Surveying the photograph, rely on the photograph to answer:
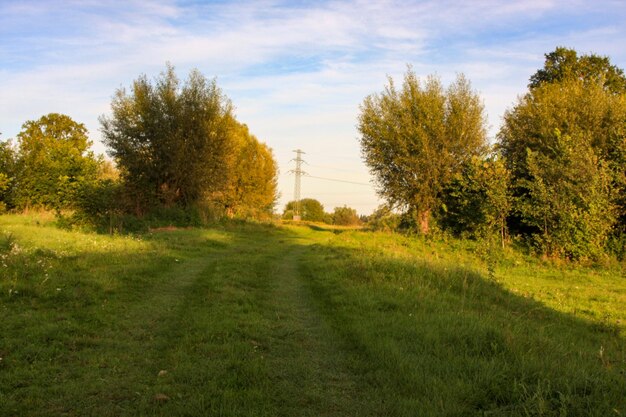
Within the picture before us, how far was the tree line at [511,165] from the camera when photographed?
22.1 m

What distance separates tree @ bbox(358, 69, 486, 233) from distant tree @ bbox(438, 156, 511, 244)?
39.5 inches

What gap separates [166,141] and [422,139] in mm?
18369

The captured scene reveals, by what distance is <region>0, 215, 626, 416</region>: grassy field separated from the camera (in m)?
4.96

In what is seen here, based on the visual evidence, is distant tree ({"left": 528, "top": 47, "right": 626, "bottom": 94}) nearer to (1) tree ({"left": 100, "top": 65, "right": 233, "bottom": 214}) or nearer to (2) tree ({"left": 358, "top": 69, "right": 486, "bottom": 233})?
(2) tree ({"left": 358, "top": 69, "right": 486, "bottom": 233})

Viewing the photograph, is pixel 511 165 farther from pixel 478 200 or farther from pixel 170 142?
pixel 170 142

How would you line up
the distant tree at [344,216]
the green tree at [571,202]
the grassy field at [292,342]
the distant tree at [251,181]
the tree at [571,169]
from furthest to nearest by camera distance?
1. the distant tree at [344,216]
2. the distant tree at [251,181]
3. the tree at [571,169]
4. the green tree at [571,202]
5. the grassy field at [292,342]

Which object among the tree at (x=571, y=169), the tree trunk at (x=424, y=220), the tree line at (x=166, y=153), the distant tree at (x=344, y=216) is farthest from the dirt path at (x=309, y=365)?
the distant tree at (x=344, y=216)

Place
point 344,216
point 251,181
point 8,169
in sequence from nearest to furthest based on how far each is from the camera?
1. point 8,169
2. point 251,181
3. point 344,216

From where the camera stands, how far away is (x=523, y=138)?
94.6 feet

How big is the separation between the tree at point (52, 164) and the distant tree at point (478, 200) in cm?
2268

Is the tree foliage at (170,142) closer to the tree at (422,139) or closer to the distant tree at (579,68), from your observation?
the tree at (422,139)

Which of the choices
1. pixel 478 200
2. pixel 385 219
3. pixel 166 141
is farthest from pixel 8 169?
pixel 478 200

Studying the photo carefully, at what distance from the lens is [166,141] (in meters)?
32.8

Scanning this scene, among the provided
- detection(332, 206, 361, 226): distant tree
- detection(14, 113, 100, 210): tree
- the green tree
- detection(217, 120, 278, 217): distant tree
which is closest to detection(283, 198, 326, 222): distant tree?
detection(332, 206, 361, 226): distant tree
